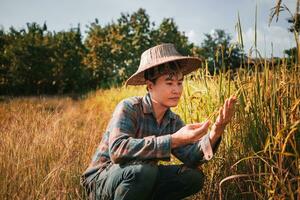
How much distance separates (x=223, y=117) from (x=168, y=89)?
41 cm

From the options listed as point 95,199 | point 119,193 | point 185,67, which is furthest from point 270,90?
point 95,199

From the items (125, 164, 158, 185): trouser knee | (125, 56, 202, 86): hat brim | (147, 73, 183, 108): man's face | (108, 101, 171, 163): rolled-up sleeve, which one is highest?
(125, 56, 202, 86): hat brim

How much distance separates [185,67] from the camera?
8.75 feet

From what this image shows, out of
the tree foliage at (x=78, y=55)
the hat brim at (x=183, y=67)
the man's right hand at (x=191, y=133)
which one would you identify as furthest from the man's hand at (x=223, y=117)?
the tree foliage at (x=78, y=55)

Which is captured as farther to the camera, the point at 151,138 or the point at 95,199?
the point at 95,199

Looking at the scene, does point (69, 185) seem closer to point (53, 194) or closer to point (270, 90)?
point (53, 194)

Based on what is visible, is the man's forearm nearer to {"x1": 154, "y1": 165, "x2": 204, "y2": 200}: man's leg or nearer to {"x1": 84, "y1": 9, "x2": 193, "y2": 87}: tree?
{"x1": 154, "y1": 165, "x2": 204, "y2": 200}: man's leg

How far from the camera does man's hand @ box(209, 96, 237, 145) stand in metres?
1.97

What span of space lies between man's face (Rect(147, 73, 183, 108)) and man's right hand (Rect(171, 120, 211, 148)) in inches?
12.0

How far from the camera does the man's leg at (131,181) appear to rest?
2150mm

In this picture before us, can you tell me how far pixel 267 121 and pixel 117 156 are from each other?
0.90 metres

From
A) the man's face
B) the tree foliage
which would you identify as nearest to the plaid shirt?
the man's face

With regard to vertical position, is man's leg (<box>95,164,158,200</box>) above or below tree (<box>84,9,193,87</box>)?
below

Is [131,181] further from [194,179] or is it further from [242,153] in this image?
[242,153]
